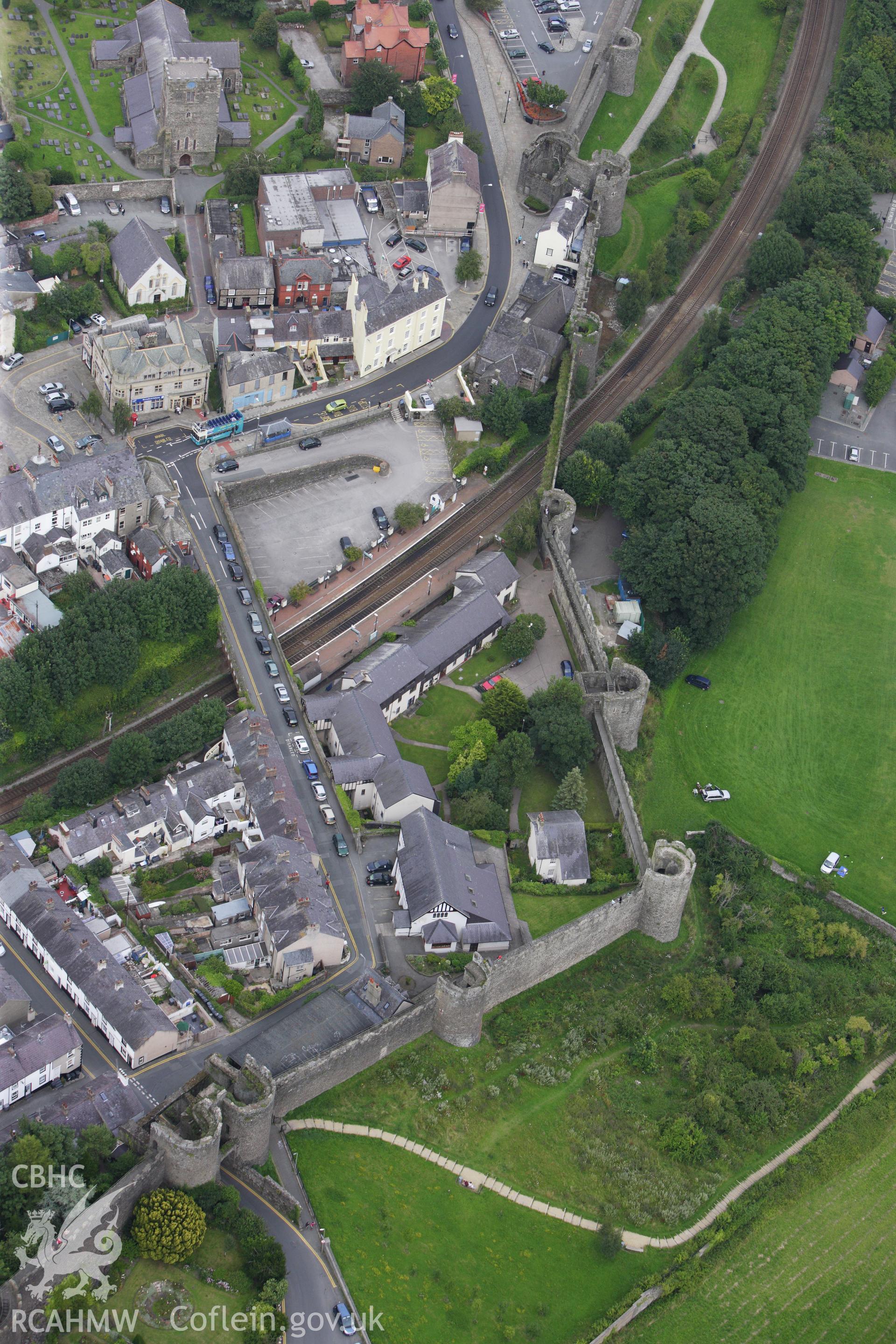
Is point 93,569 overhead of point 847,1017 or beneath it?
overhead

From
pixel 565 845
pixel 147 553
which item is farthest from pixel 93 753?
pixel 565 845

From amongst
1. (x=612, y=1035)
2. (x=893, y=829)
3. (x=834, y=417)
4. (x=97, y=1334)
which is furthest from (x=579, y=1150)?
(x=834, y=417)

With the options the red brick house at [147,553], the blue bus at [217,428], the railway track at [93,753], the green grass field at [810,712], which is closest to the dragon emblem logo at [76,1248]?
the railway track at [93,753]

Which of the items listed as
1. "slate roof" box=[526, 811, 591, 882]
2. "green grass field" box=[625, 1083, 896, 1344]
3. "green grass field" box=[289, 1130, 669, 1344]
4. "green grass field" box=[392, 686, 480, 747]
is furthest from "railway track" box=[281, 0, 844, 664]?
"green grass field" box=[625, 1083, 896, 1344]

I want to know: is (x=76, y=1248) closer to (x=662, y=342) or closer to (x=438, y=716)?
(x=438, y=716)

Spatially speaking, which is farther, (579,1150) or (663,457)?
(663,457)

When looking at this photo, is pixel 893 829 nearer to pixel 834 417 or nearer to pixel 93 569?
pixel 834 417
